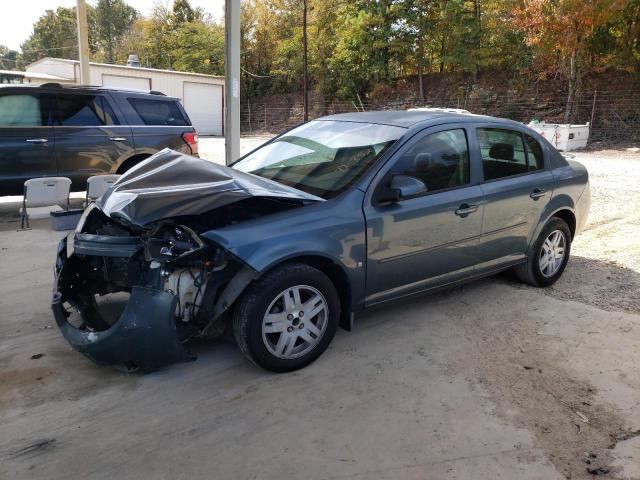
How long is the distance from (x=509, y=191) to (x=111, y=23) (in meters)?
69.6

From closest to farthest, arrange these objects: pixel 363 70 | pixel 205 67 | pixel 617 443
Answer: pixel 617 443 → pixel 363 70 → pixel 205 67

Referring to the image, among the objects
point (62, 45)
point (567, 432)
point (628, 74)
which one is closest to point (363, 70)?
point (628, 74)

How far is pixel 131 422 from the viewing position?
2.90 metres

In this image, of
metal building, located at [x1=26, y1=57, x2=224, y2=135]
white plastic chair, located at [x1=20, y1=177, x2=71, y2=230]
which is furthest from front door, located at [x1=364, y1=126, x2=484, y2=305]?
metal building, located at [x1=26, y1=57, x2=224, y2=135]

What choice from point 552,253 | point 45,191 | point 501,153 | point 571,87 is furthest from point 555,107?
point 45,191

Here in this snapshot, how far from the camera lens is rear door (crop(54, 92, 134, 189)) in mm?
7594

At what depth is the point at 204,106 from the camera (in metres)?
29.9

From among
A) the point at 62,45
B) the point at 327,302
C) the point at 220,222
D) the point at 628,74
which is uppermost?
the point at 62,45

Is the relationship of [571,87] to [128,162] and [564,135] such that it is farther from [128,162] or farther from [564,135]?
[128,162]

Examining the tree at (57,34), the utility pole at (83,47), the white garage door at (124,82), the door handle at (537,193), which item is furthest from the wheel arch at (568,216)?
the tree at (57,34)

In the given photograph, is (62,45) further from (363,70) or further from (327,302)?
(327,302)

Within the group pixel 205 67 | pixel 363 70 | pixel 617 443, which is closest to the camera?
pixel 617 443

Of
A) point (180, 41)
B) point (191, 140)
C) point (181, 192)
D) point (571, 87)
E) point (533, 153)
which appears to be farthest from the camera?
point (180, 41)

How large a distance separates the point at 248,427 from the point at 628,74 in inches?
1022
